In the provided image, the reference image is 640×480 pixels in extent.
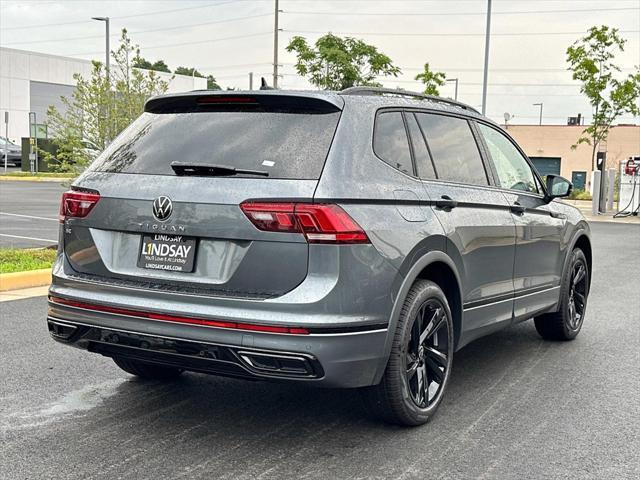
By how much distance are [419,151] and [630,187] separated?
866 inches

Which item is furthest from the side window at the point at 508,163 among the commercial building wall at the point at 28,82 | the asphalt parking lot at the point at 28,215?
the commercial building wall at the point at 28,82

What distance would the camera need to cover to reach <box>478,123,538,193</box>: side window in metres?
5.75

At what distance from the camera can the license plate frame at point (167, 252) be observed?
3955mm

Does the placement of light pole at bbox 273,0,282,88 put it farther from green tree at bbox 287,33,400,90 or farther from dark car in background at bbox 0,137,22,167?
dark car in background at bbox 0,137,22,167

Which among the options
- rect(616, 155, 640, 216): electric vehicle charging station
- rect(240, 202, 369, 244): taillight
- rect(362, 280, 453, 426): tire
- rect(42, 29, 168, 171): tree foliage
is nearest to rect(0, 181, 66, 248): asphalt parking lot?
rect(42, 29, 168, 171): tree foliage

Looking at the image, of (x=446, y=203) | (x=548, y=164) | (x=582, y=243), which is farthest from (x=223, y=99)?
(x=548, y=164)

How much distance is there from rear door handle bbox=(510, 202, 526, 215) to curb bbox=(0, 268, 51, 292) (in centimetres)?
549

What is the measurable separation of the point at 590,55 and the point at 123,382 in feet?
95.0

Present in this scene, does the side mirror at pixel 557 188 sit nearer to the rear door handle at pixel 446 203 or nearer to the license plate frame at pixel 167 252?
the rear door handle at pixel 446 203

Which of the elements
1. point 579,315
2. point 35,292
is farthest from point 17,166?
point 579,315

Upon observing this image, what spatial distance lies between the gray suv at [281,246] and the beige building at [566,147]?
59.2 metres

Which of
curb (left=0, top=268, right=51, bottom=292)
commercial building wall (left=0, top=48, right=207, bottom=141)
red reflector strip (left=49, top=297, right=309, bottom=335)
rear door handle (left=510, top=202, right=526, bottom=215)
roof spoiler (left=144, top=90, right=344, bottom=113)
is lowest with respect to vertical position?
curb (left=0, top=268, right=51, bottom=292)

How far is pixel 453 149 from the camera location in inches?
205

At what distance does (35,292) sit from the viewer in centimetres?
857
